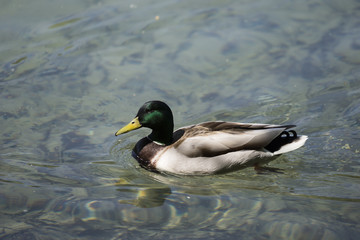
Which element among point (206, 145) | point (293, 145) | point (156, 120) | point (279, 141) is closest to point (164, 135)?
point (156, 120)

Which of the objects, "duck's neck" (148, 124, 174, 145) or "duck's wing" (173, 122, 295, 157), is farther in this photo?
"duck's neck" (148, 124, 174, 145)

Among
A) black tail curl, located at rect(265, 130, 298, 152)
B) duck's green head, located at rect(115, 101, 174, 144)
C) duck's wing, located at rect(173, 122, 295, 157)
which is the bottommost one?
black tail curl, located at rect(265, 130, 298, 152)

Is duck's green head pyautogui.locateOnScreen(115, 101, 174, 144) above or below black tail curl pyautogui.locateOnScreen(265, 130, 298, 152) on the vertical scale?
above

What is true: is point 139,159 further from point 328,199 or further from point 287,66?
point 287,66

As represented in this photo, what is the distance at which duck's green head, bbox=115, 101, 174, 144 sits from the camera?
20.6ft

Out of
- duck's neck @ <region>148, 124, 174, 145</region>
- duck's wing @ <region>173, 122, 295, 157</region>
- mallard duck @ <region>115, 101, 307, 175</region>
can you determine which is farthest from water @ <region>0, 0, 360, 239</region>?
duck's neck @ <region>148, 124, 174, 145</region>

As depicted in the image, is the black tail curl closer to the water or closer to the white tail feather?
the white tail feather

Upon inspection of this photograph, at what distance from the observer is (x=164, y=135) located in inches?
253

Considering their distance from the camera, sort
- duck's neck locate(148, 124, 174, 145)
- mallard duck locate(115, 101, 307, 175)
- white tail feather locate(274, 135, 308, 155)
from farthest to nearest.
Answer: duck's neck locate(148, 124, 174, 145) < white tail feather locate(274, 135, 308, 155) < mallard duck locate(115, 101, 307, 175)

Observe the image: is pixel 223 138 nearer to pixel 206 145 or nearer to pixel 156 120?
pixel 206 145

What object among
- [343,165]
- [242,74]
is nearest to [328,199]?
[343,165]

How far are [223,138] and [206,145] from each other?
23 cm

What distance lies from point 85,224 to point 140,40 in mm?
5522

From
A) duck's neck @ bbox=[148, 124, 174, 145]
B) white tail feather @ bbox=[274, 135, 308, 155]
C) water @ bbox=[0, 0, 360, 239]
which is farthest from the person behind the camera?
duck's neck @ bbox=[148, 124, 174, 145]
